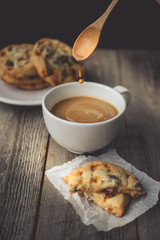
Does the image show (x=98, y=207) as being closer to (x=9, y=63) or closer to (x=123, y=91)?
(x=123, y=91)

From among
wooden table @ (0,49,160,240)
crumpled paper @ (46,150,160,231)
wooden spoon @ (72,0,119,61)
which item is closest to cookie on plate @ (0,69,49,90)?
wooden table @ (0,49,160,240)

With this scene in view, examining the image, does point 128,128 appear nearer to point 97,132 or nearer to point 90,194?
point 97,132

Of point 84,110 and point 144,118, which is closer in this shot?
point 84,110

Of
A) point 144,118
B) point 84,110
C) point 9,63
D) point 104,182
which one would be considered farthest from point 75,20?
point 104,182

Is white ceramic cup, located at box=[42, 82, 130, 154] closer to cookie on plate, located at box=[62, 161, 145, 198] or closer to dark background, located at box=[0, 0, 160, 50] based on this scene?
cookie on plate, located at box=[62, 161, 145, 198]

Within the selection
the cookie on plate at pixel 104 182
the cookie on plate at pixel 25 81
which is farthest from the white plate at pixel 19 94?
the cookie on plate at pixel 104 182

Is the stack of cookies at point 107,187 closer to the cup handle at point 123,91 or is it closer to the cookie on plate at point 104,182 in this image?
the cookie on plate at point 104,182
